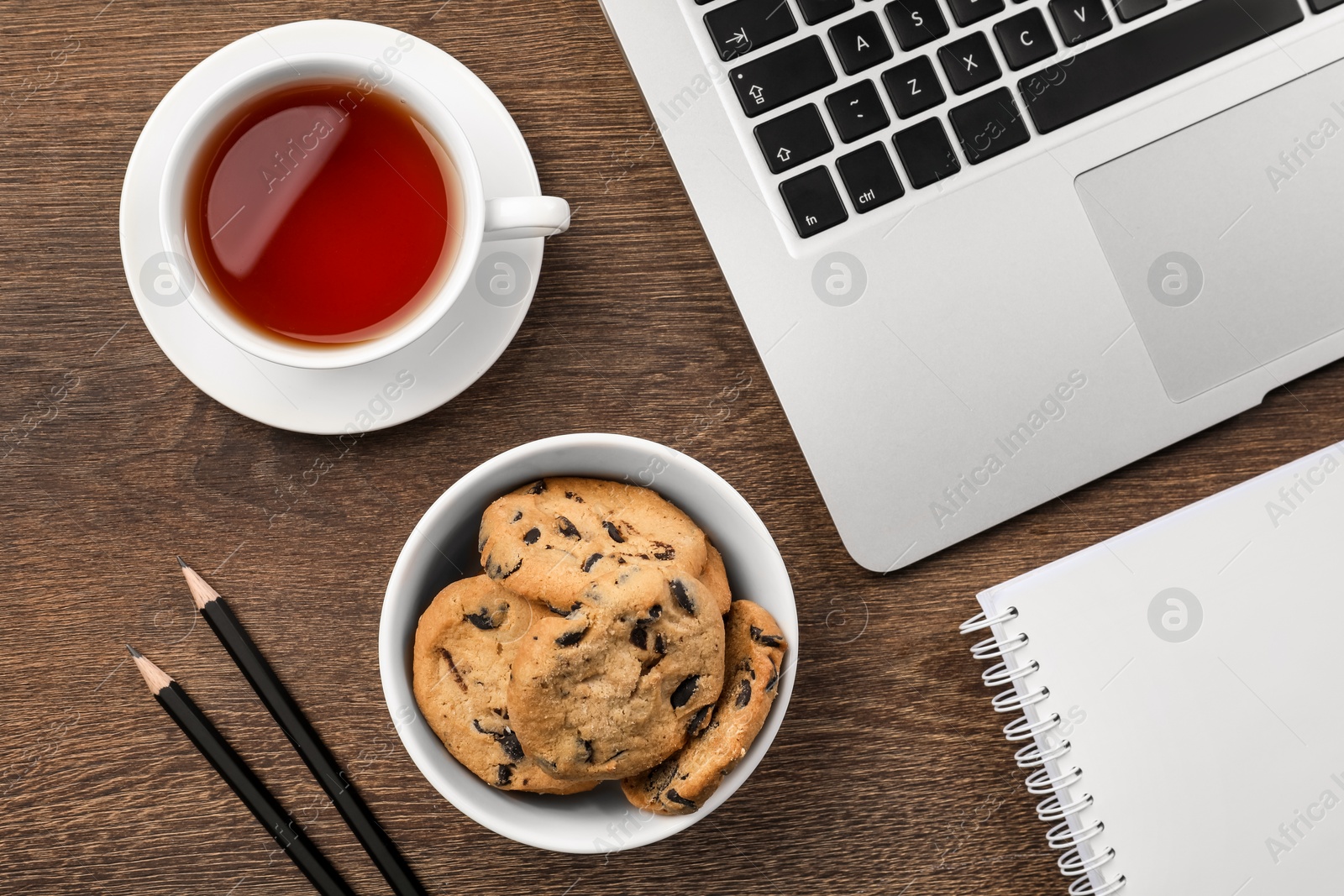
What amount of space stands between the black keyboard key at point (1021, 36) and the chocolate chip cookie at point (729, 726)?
54cm

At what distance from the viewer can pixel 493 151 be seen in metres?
0.82

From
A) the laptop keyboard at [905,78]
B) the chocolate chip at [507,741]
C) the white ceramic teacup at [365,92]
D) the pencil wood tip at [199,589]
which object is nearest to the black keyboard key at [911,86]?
the laptop keyboard at [905,78]

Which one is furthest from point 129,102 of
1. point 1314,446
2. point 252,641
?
point 1314,446

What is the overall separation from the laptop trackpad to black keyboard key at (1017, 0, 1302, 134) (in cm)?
6

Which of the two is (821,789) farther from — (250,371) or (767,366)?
(250,371)

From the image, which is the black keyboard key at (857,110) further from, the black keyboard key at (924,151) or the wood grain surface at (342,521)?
the wood grain surface at (342,521)

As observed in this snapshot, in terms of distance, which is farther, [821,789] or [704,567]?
[821,789]

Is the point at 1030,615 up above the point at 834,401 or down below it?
below

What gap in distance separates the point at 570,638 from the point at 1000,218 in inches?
21.1

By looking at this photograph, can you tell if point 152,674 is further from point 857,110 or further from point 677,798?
point 857,110

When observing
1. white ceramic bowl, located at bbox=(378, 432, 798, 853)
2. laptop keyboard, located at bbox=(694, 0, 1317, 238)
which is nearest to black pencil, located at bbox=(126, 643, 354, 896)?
white ceramic bowl, located at bbox=(378, 432, 798, 853)

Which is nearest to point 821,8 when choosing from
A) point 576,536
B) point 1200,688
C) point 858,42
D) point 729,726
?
point 858,42

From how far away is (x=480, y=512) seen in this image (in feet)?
2.53

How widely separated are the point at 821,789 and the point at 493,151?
0.69 metres
